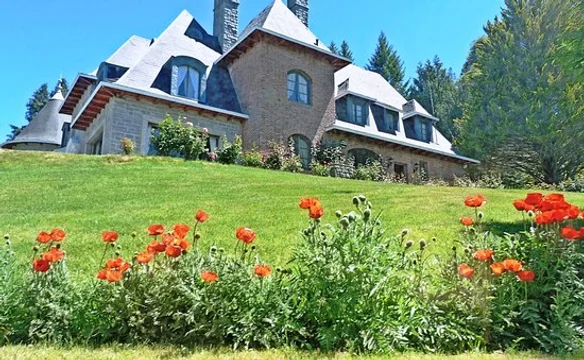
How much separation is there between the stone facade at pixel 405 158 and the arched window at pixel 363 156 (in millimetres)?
139

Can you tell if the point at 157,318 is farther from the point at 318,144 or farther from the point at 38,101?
the point at 38,101

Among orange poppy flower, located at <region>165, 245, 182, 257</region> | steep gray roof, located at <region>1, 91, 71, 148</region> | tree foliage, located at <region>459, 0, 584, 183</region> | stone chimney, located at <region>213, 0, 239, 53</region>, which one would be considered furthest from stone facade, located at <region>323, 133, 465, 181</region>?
steep gray roof, located at <region>1, 91, 71, 148</region>

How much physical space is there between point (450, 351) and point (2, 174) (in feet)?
37.8

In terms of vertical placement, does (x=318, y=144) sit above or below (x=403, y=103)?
below

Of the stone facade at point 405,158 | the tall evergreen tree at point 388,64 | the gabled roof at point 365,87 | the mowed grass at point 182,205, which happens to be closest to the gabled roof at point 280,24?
the gabled roof at point 365,87

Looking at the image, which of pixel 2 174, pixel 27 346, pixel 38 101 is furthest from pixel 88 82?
pixel 38 101

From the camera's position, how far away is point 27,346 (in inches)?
102

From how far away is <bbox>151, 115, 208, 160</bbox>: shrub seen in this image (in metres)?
14.0

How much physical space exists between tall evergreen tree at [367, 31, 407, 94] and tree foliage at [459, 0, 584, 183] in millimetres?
16707

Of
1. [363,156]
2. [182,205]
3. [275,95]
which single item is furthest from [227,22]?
[182,205]

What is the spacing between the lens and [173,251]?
2.61 m

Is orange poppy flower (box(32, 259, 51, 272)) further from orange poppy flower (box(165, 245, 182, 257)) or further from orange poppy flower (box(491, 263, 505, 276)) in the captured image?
orange poppy flower (box(491, 263, 505, 276))

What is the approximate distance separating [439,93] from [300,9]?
25.5 meters

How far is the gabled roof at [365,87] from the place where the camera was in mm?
Result: 20656
